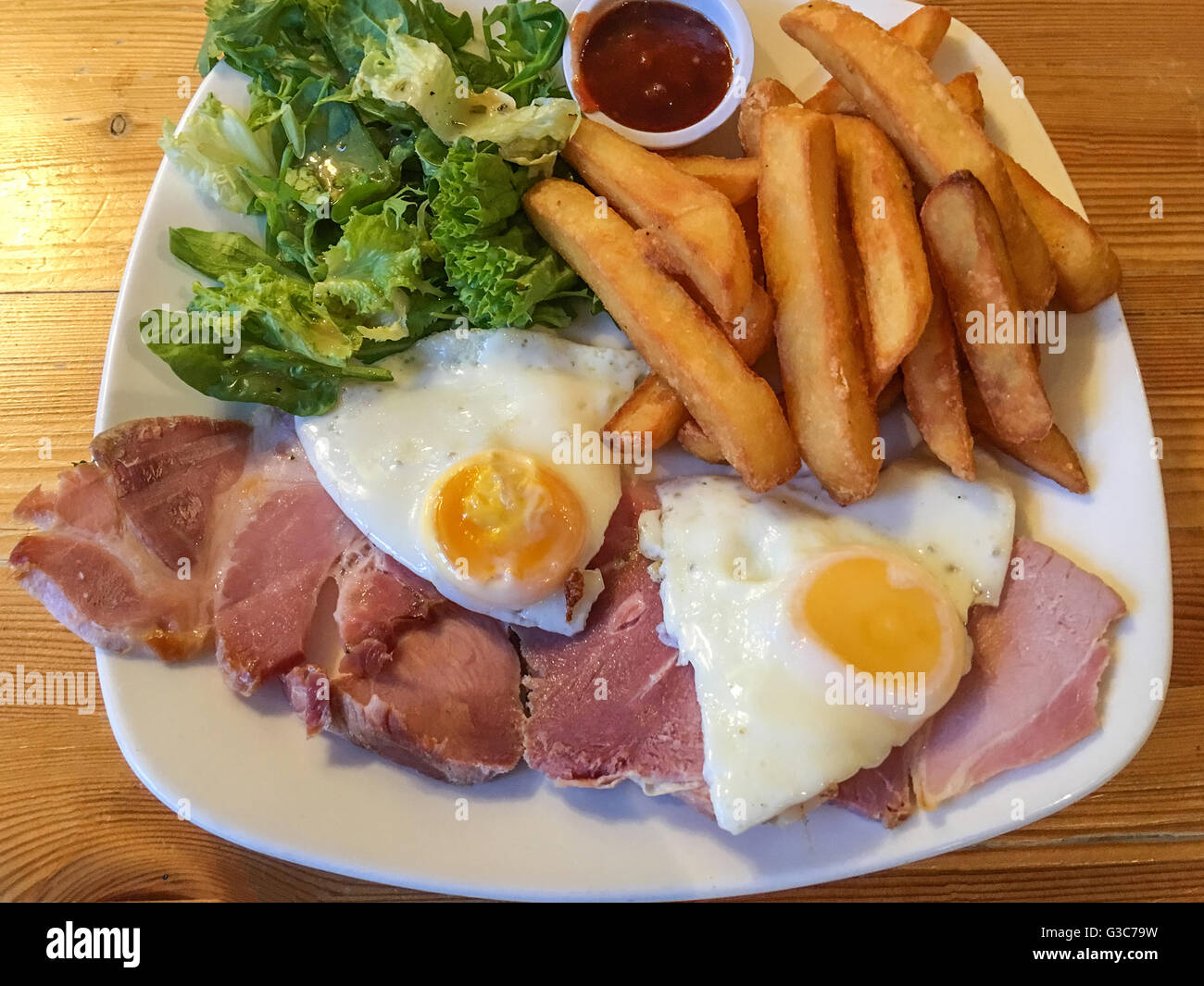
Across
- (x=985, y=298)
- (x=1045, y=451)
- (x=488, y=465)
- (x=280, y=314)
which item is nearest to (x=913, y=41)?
(x=985, y=298)

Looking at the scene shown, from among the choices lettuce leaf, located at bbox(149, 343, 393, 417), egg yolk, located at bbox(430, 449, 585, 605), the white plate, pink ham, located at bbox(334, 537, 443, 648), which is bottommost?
the white plate

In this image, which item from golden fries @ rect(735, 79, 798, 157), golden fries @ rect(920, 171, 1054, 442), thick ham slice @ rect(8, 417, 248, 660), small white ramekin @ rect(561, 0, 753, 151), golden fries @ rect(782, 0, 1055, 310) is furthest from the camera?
small white ramekin @ rect(561, 0, 753, 151)

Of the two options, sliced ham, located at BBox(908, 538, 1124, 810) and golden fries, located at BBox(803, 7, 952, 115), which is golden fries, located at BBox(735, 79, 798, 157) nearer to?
golden fries, located at BBox(803, 7, 952, 115)

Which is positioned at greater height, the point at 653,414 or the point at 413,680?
the point at 653,414

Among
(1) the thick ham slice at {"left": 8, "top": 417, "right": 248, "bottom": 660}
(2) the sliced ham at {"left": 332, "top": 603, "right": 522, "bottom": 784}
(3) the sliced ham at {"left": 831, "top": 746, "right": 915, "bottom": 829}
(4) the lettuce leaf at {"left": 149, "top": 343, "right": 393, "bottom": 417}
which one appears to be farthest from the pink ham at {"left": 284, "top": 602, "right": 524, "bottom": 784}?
(3) the sliced ham at {"left": 831, "top": 746, "right": 915, "bottom": 829}

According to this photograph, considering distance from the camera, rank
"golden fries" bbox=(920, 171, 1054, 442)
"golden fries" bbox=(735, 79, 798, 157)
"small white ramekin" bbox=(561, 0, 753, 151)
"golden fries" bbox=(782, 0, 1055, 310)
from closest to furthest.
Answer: "golden fries" bbox=(920, 171, 1054, 442)
"golden fries" bbox=(782, 0, 1055, 310)
"golden fries" bbox=(735, 79, 798, 157)
"small white ramekin" bbox=(561, 0, 753, 151)

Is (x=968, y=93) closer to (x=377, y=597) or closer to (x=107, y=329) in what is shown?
(x=377, y=597)
